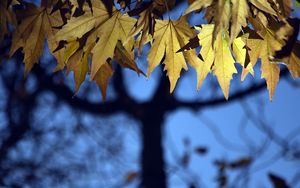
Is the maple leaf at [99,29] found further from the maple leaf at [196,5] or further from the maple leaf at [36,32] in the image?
the maple leaf at [196,5]

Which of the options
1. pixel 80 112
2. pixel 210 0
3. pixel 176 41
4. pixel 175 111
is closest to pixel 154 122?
pixel 175 111

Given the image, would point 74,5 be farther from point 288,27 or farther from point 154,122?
point 154,122

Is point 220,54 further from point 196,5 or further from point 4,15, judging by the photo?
point 4,15

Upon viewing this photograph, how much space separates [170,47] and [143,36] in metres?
0.18

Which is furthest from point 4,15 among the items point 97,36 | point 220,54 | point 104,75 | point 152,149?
point 152,149

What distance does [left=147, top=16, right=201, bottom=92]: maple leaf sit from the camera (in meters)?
1.27

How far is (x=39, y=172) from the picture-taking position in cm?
477

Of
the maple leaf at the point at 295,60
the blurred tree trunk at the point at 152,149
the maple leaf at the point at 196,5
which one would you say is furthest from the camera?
the blurred tree trunk at the point at 152,149

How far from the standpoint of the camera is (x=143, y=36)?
114 cm

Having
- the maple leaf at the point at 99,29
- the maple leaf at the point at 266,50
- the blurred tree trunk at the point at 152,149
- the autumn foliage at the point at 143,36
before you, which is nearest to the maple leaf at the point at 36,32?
the autumn foliage at the point at 143,36

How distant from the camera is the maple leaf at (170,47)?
127cm

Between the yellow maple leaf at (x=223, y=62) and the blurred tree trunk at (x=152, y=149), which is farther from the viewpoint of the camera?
the blurred tree trunk at (x=152, y=149)

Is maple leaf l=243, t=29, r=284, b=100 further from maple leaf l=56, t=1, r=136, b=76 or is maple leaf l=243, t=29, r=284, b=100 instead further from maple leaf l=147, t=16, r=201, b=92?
maple leaf l=56, t=1, r=136, b=76

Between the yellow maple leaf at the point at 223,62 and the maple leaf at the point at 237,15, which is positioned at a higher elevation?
the maple leaf at the point at 237,15
